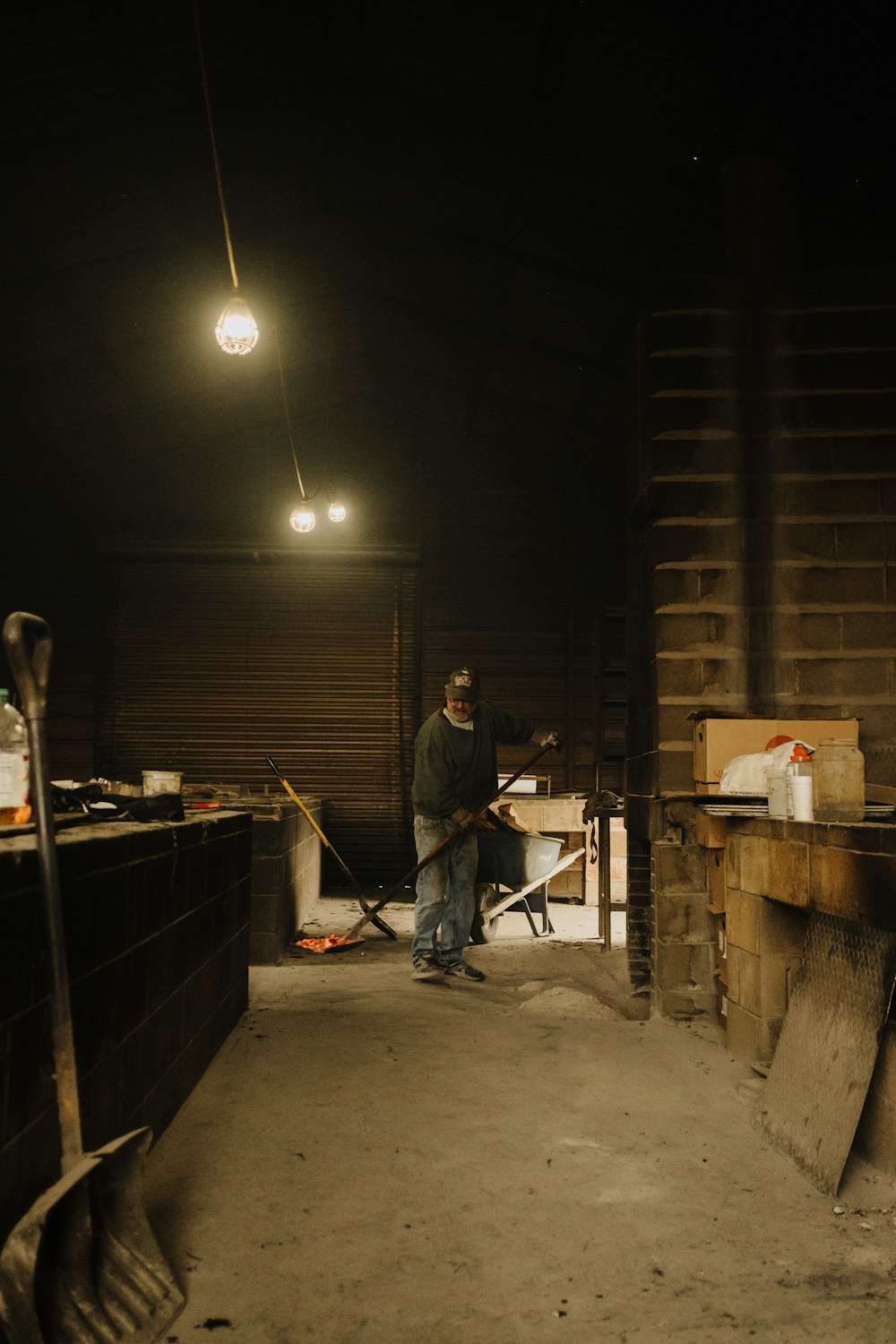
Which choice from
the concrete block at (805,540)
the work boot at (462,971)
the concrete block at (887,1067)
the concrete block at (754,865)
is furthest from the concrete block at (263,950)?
the concrete block at (887,1067)

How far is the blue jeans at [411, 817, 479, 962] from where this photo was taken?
641 cm

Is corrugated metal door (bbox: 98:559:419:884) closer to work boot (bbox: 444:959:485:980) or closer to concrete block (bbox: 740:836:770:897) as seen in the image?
work boot (bbox: 444:959:485:980)

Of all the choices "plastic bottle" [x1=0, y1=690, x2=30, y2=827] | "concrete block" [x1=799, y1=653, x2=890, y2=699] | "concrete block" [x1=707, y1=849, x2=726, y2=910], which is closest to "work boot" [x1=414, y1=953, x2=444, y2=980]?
"concrete block" [x1=707, y1=849, x2=726, y2=910]

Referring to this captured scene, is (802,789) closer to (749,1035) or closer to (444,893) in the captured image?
(749,1035)

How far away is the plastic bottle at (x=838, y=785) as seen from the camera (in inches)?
149

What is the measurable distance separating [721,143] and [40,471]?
26.4ft

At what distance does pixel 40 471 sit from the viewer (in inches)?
424

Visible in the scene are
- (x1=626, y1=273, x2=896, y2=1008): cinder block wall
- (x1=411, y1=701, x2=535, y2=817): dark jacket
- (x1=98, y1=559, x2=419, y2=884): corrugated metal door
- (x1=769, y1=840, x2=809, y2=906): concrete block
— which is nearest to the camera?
(x1=769, y1=840, x2=809, y2=906): concrete block

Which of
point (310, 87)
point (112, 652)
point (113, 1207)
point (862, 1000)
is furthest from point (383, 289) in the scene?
point (113, 1207)

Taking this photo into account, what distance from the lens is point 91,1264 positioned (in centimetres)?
204

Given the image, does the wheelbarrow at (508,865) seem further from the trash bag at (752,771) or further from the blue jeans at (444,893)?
the trash bag at (752,771)

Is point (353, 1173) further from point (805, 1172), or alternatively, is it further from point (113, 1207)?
point (805, 1172)

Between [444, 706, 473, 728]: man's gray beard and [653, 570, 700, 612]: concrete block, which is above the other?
[653, 570, 700, 612]: concrete block

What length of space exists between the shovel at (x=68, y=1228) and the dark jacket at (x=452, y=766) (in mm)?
4562
